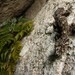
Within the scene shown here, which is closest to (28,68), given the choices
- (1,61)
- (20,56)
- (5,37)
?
(20,56)

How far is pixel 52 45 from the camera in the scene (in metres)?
5.04

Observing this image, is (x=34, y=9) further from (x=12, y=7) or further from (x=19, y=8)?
(x=12, y=7)

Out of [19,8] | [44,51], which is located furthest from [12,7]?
[44,51]

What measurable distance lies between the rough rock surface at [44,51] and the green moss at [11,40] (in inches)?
5.8

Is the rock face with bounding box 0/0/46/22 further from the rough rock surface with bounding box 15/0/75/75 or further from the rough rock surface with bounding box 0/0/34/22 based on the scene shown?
the rough rock surface with bounding box 15/0/75/75

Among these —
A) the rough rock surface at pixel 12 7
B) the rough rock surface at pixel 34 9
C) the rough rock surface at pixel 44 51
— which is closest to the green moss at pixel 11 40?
the rough rock surface at pixel 44 51

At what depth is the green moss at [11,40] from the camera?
546 centimetres

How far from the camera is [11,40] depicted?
19.0 ft

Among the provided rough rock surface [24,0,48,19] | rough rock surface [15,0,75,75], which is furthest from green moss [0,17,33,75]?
rough rock surface [24,0,48,19]

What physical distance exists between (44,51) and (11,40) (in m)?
1.12

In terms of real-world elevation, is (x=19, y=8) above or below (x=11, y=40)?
above

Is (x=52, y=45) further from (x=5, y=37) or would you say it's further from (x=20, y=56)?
(x=5, y=37)

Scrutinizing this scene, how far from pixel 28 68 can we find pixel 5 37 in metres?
1.22

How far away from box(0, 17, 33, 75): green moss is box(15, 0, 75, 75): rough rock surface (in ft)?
0.48
